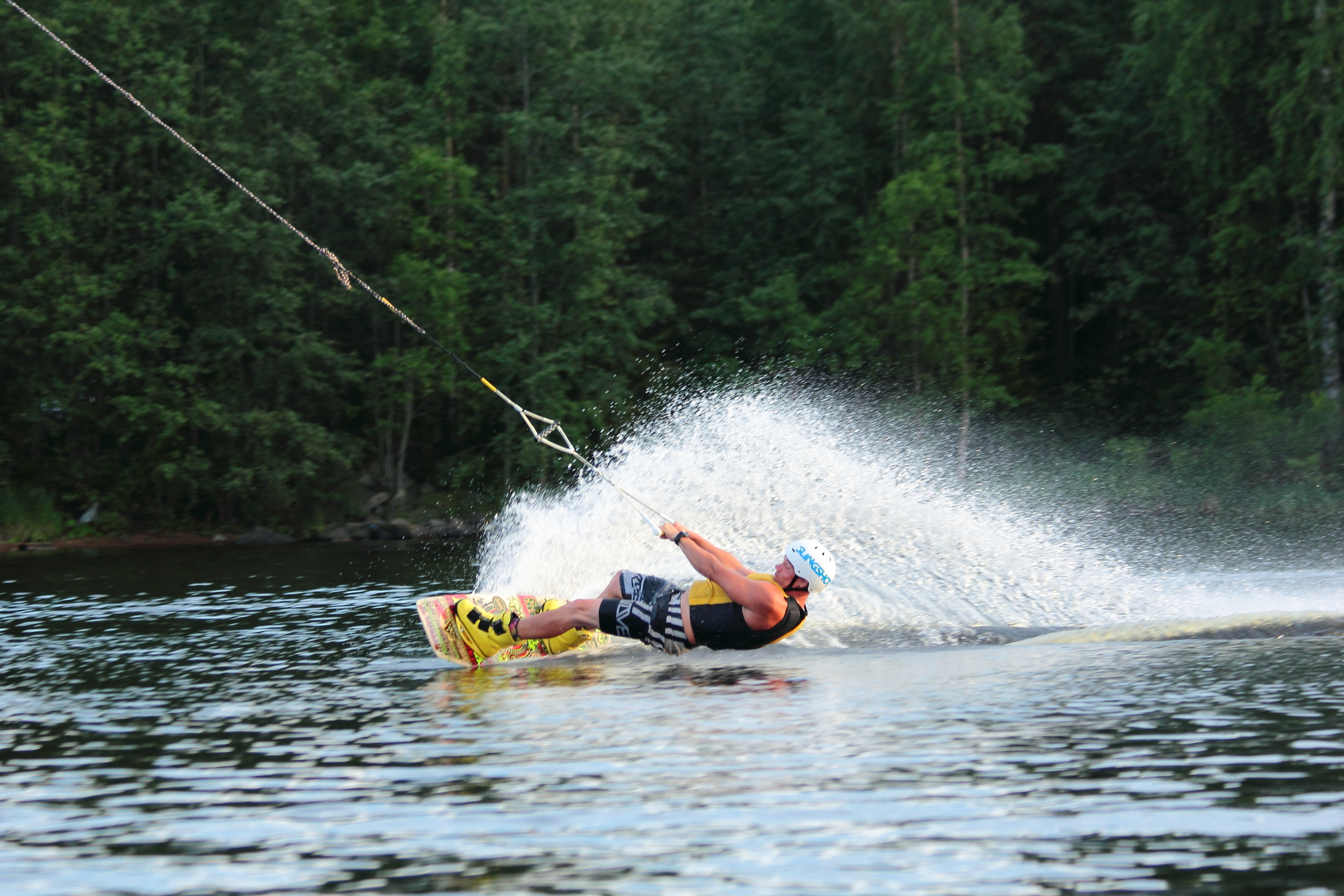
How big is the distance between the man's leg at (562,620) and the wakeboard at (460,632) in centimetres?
29

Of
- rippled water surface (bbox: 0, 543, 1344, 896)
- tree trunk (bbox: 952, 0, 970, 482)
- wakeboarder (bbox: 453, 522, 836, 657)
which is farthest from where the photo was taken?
tree trunk (bbox: 952, 0, 970, 482)

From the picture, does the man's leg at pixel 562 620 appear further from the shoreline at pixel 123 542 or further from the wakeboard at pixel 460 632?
the shoreline at pixel 123 542

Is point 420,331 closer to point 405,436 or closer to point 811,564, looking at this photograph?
point 811,564

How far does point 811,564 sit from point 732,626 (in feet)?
2.46

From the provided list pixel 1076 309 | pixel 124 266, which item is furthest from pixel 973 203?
pixel 124 266

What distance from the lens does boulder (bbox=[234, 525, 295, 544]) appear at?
110ft

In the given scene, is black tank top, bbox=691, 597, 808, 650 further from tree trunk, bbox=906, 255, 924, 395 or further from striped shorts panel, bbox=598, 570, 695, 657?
tree trunk, bbox=906, 255, 924, 395

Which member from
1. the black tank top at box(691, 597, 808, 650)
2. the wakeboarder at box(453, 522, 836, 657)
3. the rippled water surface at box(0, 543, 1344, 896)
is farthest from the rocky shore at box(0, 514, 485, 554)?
the black tank top at box(691, 597, 808, 650)

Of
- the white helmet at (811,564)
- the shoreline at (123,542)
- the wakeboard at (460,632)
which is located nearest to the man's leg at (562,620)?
the wakeboard at (460,632)

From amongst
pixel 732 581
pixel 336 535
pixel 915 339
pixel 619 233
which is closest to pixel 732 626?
pixel 732 581

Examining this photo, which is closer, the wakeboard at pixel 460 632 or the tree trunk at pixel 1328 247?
the wakeboard at pixel 460 632

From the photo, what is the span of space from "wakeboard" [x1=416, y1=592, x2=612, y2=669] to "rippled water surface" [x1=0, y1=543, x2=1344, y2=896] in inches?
11.3

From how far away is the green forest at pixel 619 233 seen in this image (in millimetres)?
35656

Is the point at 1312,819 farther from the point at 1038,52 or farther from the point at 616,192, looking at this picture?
the point at 1038,52
